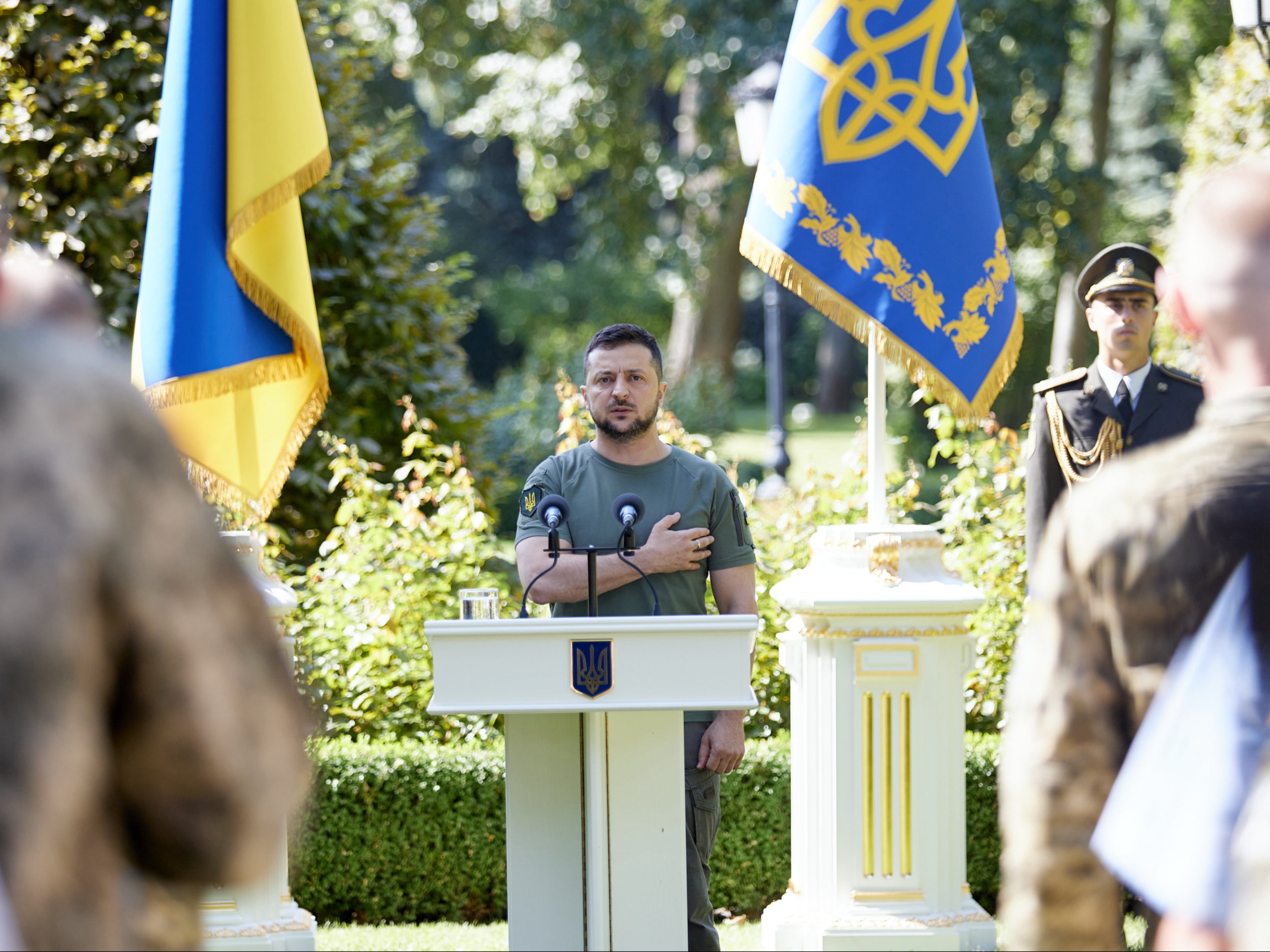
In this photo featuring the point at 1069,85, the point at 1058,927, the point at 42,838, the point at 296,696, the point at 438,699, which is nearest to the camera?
the point at 42,838

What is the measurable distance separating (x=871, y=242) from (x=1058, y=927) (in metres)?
2.95

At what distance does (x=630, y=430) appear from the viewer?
396 centimetres

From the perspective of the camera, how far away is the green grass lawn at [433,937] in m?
4.89

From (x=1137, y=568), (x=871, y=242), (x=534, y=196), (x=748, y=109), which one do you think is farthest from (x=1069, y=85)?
(x=1137, y=568)

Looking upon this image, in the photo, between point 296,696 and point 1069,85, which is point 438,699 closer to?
point 296,696

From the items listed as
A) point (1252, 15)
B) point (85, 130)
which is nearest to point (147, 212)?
point (85, 130)

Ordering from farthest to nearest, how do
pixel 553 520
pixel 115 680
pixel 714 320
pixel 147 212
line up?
pixel 714 320
pixel 147 212
pixel 553 520
pixel 115 680

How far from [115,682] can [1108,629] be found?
113cm

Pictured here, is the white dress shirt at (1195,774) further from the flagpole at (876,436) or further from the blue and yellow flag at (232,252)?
the blue and yellow flag at (232,252)

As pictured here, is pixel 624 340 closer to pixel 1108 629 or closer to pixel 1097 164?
pixel 1108 629

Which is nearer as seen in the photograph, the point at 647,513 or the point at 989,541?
the point at 647,513

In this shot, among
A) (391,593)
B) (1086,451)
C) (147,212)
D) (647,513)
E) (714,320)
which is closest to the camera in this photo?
(647,513)

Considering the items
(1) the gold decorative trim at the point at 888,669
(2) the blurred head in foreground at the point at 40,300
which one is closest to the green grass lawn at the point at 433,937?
(1) the gold decorative trim at the point at 888,669

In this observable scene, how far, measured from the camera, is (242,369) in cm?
419
